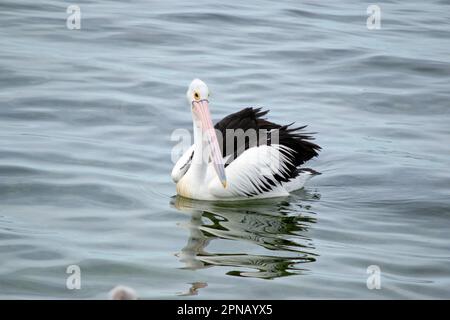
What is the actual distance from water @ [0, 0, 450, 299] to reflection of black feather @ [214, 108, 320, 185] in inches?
12.6

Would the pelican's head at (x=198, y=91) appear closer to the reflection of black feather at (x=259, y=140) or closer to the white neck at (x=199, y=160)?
the white neck at (x=199, y=160)

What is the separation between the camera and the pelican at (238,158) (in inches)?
304

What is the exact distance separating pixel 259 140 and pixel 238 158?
0.23 m

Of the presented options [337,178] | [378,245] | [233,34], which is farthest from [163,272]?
[233,34]

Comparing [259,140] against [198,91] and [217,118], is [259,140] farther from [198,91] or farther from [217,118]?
[217,118]

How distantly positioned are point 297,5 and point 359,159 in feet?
23.9

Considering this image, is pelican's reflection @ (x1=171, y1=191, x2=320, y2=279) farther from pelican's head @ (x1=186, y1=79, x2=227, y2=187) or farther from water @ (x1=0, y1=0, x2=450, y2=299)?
pelican's head @ (x1=186, y1=79, x2=227, y2=187)

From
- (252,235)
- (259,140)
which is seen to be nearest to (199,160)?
(259,140)

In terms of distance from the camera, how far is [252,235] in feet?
23.5

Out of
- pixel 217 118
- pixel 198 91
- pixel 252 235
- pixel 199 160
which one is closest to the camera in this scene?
pixel 252 235

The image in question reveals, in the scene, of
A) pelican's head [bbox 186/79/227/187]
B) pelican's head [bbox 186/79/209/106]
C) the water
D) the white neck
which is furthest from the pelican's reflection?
pelican's head [bbox 186/79/209/106]

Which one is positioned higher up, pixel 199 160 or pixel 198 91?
pixel 198 91
